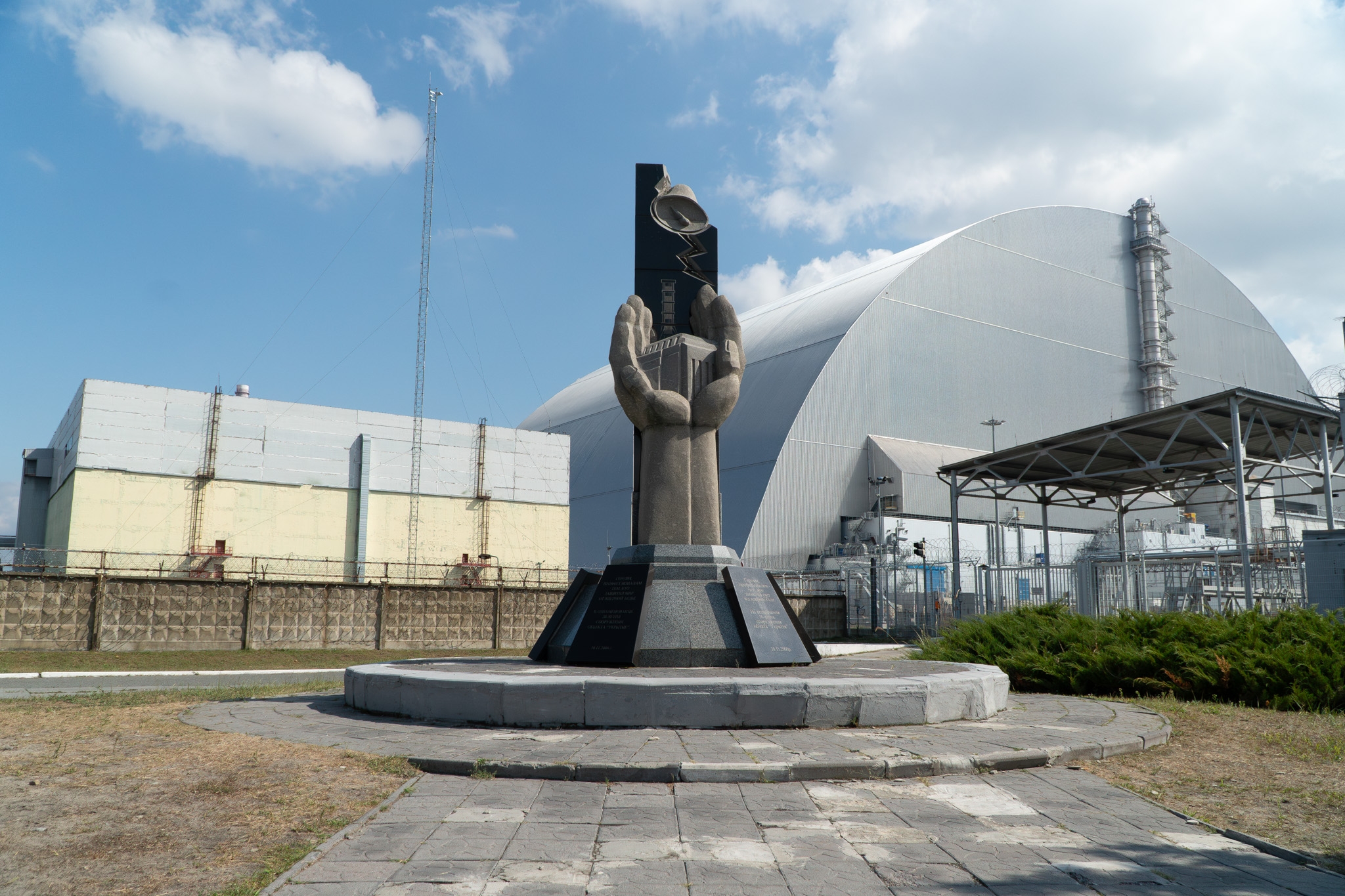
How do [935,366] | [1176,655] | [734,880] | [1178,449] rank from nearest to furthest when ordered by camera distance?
1. [734,880]
2. [1176,655]
3. [1178,449]
4. [935,366]

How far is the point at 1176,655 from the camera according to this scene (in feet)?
38.2

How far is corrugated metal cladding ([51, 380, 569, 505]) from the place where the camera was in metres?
33.8

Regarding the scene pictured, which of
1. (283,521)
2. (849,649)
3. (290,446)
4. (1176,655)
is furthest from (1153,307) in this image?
(283,521)

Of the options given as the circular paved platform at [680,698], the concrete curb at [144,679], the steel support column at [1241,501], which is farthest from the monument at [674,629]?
the steel support column at [1241,501]

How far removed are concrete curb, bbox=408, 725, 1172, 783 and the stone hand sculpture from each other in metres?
5.03

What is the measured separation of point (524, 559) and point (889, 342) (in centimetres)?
1942

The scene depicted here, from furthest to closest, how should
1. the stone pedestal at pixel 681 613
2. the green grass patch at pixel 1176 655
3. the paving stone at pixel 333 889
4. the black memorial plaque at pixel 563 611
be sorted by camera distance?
1. the black memorial plaque at pixel 563 611
2. the green grass patch at pixel 1176 655
3. the stone pedestal at pixel 681 613
4. the paving stone at pixel 333 889

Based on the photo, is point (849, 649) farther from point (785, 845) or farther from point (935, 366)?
point (935, 366)

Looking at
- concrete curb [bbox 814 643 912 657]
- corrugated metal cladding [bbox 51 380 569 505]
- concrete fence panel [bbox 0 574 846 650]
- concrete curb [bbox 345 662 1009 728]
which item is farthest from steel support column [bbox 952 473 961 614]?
corrugated metal cladding [bbox 51 380 569 505]

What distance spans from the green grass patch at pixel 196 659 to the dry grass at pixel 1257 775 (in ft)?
46.3

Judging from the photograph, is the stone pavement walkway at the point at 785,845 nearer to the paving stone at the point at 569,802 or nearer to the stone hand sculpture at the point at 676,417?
the paving stone at the point at 569,802

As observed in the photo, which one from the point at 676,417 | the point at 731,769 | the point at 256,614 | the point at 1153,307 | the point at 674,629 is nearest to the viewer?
the point at 731,769

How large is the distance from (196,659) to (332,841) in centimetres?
2024

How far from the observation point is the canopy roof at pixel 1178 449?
2311 cm
